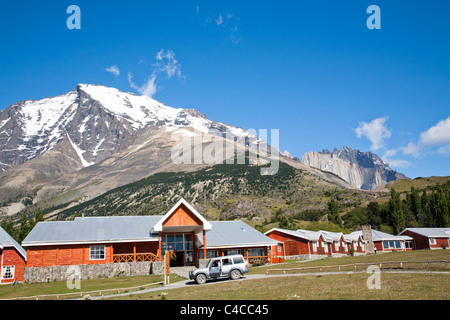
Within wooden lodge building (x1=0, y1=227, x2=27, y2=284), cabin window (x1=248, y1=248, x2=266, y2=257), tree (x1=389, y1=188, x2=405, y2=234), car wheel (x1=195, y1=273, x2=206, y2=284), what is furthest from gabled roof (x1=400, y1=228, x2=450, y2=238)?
wooden lodge building (x1=0, y1=227, x2=27, y2=284)

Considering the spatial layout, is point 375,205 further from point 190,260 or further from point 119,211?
point 119,211

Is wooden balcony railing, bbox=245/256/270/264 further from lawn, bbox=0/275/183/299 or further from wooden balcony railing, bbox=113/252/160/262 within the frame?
lawn, bbox=0/275/183/299

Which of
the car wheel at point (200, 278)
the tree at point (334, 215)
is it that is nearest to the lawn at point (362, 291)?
the car wheel at point (200, 278)

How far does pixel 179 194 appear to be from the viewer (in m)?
196

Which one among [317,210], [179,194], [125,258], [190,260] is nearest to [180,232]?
[190,260]

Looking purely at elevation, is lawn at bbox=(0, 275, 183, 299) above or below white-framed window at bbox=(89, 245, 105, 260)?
below

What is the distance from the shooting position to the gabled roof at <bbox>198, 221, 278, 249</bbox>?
4619cm

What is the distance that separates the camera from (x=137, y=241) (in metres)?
41.6

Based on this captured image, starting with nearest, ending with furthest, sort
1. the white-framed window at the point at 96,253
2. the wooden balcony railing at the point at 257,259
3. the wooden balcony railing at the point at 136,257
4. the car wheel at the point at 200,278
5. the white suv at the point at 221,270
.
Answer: the car wheel at the point at 200,278 → the white suv at the point at 221,270 → the white-framed window at the point at 96,253 → the wooden balcony railing at the point at 136,257 → the wooden balcony railing at the point at 257,259

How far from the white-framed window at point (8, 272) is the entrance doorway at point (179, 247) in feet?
56.4

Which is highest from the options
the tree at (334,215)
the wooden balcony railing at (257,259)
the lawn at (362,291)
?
the tree at (334,215)

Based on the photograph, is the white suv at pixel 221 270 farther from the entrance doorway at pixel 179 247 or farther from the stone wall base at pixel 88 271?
the entrance doorway at pixel 179 247

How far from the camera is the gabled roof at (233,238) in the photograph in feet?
152

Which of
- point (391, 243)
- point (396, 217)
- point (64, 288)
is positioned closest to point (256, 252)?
point (64, 288)
